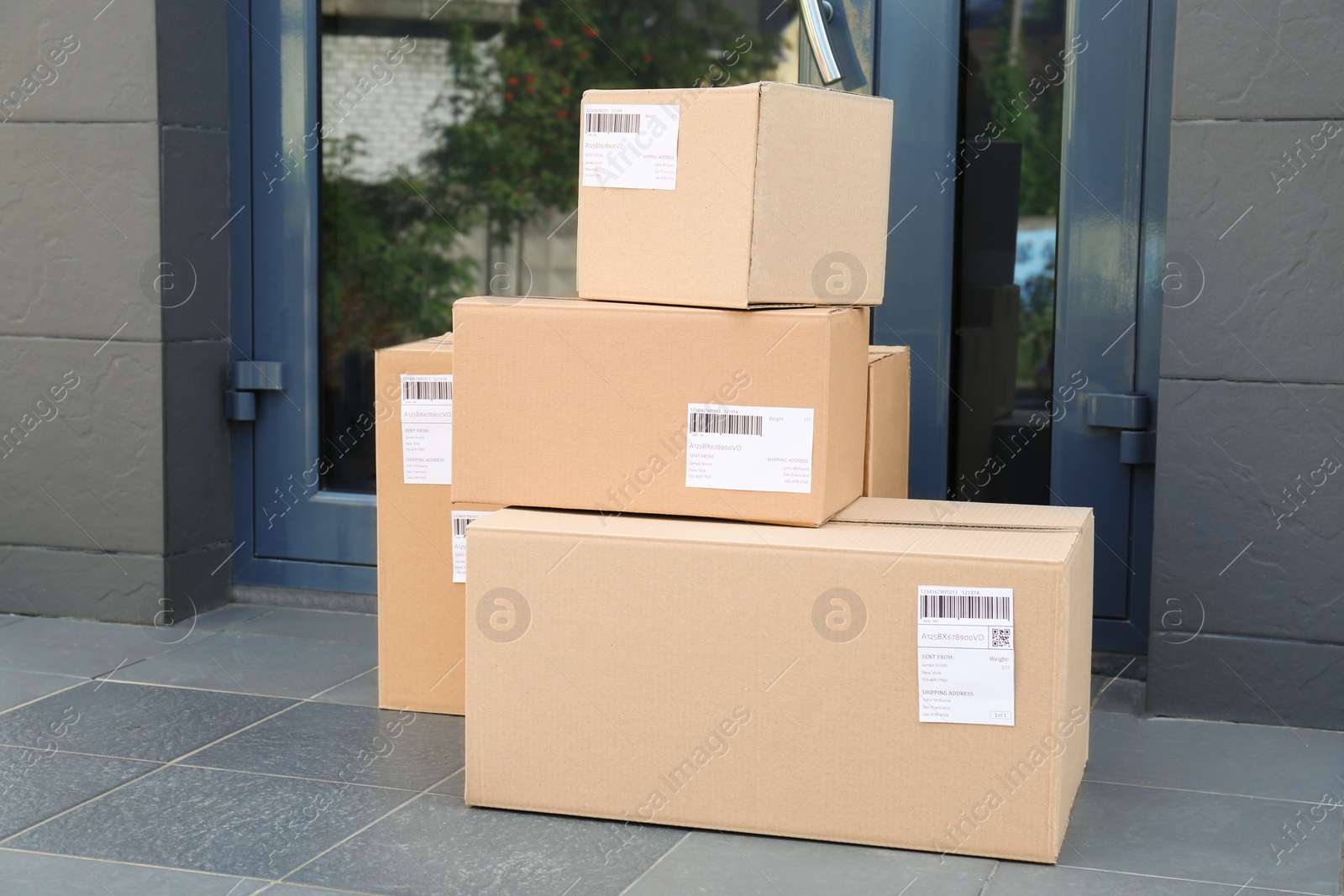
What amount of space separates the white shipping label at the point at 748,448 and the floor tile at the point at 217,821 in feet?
2.37

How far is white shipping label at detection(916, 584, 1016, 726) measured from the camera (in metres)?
1.95

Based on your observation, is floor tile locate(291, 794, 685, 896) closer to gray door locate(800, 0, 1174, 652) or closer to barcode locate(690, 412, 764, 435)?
barcode locate(690, 412, 764, 435)

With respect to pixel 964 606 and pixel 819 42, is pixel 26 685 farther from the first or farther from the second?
pixel 819 42

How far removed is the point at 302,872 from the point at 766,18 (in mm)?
2038

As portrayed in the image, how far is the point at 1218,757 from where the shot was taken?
8.01 feet

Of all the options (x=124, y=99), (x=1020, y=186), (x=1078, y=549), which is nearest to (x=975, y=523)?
(x=1078, y=549)

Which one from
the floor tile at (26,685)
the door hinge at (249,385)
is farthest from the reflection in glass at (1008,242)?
the floor tile at (26,685)

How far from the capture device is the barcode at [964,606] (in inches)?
76.7

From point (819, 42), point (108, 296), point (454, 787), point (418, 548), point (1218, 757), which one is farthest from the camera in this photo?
point (108, 296)

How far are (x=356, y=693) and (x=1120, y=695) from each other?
1.50 m

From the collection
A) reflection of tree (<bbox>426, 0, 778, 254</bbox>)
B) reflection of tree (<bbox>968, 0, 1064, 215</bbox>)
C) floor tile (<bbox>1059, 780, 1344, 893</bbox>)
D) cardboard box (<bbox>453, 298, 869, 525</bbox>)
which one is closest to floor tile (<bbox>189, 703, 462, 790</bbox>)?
cardboard box (<bbox>453, 298, 869, 525</bbox>)

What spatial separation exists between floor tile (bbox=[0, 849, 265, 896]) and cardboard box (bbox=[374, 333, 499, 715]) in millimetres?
768

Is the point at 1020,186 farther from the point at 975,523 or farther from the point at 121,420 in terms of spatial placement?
the point at 121,420

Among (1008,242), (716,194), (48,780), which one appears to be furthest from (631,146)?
(48,780)
